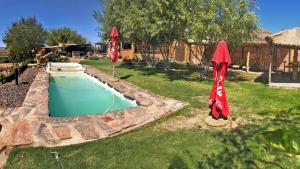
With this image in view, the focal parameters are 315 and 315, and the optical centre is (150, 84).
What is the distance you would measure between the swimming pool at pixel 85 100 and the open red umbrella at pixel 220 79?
3994 mm

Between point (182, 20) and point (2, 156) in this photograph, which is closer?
point (2, 156)

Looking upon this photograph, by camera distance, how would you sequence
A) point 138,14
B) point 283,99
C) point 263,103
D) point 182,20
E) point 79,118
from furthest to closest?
point 138,14 → point 182,20 → point 283,99 → point 263,103 → point 79,118

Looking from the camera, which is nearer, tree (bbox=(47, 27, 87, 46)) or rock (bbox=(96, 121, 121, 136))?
rock (bbox=(96, 121, 121, 136))

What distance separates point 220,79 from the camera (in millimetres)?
9672

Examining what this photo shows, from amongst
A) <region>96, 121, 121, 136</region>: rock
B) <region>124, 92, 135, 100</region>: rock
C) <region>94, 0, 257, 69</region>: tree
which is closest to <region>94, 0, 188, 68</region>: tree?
<region>94, 0, 257, 69</region>: tree

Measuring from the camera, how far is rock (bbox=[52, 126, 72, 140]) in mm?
8227

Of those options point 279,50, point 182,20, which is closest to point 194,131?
point 182,20

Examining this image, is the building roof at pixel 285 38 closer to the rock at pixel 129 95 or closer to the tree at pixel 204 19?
the tree at pixel 204 19

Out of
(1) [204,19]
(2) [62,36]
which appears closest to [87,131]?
(1) [204,19]

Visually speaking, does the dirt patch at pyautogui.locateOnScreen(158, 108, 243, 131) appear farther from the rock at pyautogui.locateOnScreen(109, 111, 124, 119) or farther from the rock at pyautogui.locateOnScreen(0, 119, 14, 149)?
the rock at pyautogui.locateOnScreen(0, 119, 14, 149)

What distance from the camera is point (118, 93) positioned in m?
16.1

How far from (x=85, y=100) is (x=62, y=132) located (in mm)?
7318

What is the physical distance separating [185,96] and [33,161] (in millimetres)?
8306

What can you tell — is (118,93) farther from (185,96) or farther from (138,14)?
(138,14)
